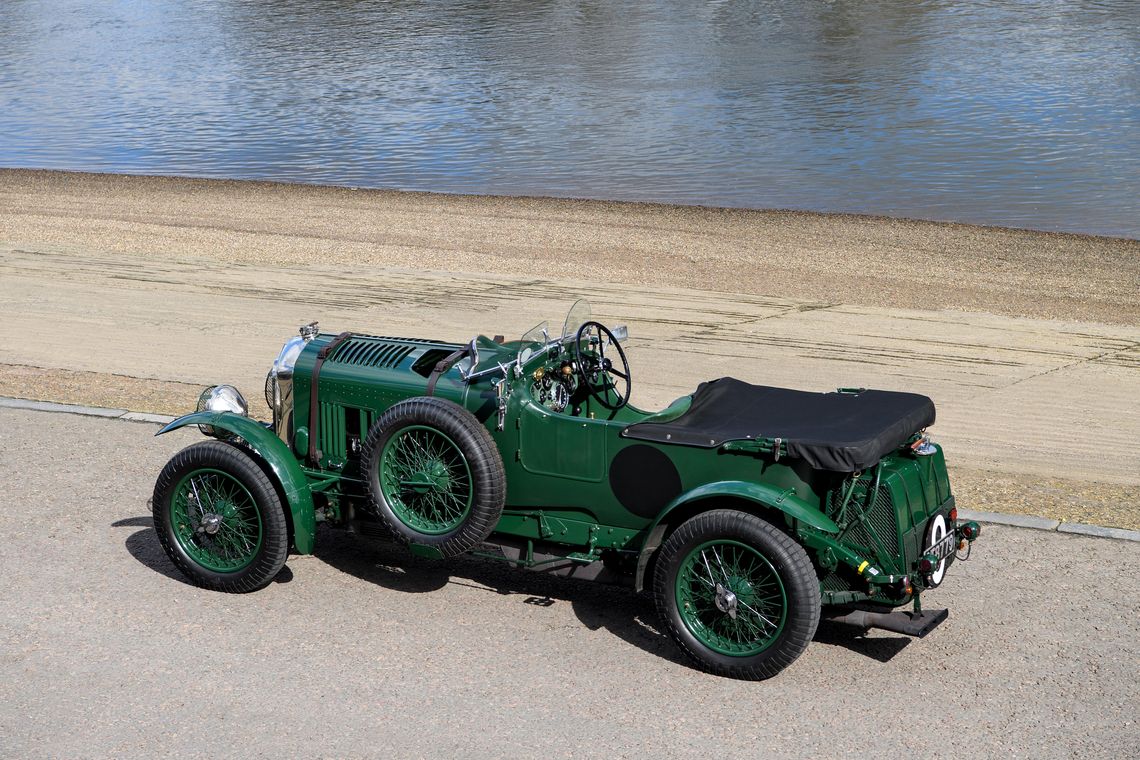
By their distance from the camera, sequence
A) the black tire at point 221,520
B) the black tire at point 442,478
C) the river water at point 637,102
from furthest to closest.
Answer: the river water at point 637,102 → the black tire at point 221,520 → the black tire at point 442,478

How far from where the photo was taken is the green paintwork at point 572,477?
5879 mm

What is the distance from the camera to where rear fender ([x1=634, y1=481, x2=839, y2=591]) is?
227 inches

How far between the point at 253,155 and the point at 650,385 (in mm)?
20733

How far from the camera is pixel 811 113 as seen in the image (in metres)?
32.4

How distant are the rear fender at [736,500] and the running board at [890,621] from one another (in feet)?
1.74

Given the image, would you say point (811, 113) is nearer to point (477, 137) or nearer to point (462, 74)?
point (477, 137)

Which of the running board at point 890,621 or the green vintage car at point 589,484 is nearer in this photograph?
the green vintage car at point 589,484

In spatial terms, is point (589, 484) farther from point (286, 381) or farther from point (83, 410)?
point (83, 410)

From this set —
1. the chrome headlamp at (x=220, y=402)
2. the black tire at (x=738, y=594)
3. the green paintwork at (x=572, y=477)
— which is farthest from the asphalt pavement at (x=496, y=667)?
the chrome headlamp at (x=220, y=402)

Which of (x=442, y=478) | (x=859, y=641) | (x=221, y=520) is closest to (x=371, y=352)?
(x=442, y=478)

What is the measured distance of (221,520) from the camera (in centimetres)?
686

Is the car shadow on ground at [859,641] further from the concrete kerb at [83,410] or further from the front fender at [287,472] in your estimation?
the concrete kerb at [83,410]

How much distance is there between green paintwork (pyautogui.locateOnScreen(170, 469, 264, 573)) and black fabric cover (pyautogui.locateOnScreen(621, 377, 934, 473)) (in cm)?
213

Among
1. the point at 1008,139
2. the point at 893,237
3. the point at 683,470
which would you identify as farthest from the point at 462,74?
the point at 683,470
